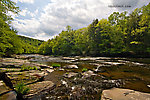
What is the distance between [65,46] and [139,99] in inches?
2152

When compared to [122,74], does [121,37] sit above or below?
above

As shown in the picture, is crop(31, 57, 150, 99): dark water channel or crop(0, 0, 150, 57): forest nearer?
crop(31, 57, 150, 99): dark water channel

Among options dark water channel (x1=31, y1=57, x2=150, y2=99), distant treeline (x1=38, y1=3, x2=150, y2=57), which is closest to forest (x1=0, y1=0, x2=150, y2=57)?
distant treeline (x1=38, y1=3, x2=150, y2=57)

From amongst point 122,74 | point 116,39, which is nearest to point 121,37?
point 116,39

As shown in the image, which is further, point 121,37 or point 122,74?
point 121,37

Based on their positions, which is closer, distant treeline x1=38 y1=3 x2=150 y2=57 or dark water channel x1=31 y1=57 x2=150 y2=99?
dark water channel x1=31 y1=57 x2=150 y2=99

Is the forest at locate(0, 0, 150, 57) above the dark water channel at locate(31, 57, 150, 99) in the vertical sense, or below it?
above

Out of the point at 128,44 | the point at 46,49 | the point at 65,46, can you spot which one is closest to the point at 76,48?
the point at 65,46

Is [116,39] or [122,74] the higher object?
[116,39]

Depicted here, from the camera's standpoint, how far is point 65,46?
57344 millimetres

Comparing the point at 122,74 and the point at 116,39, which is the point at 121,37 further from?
the point at 122,74

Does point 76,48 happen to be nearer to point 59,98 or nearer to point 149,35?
Answer: point 149,35

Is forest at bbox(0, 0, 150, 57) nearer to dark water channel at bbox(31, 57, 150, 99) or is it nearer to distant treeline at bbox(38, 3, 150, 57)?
distant treeline at bbox(38, 3, 150, 57)

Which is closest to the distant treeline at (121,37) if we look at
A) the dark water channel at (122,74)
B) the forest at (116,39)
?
the forest at (116,39)
